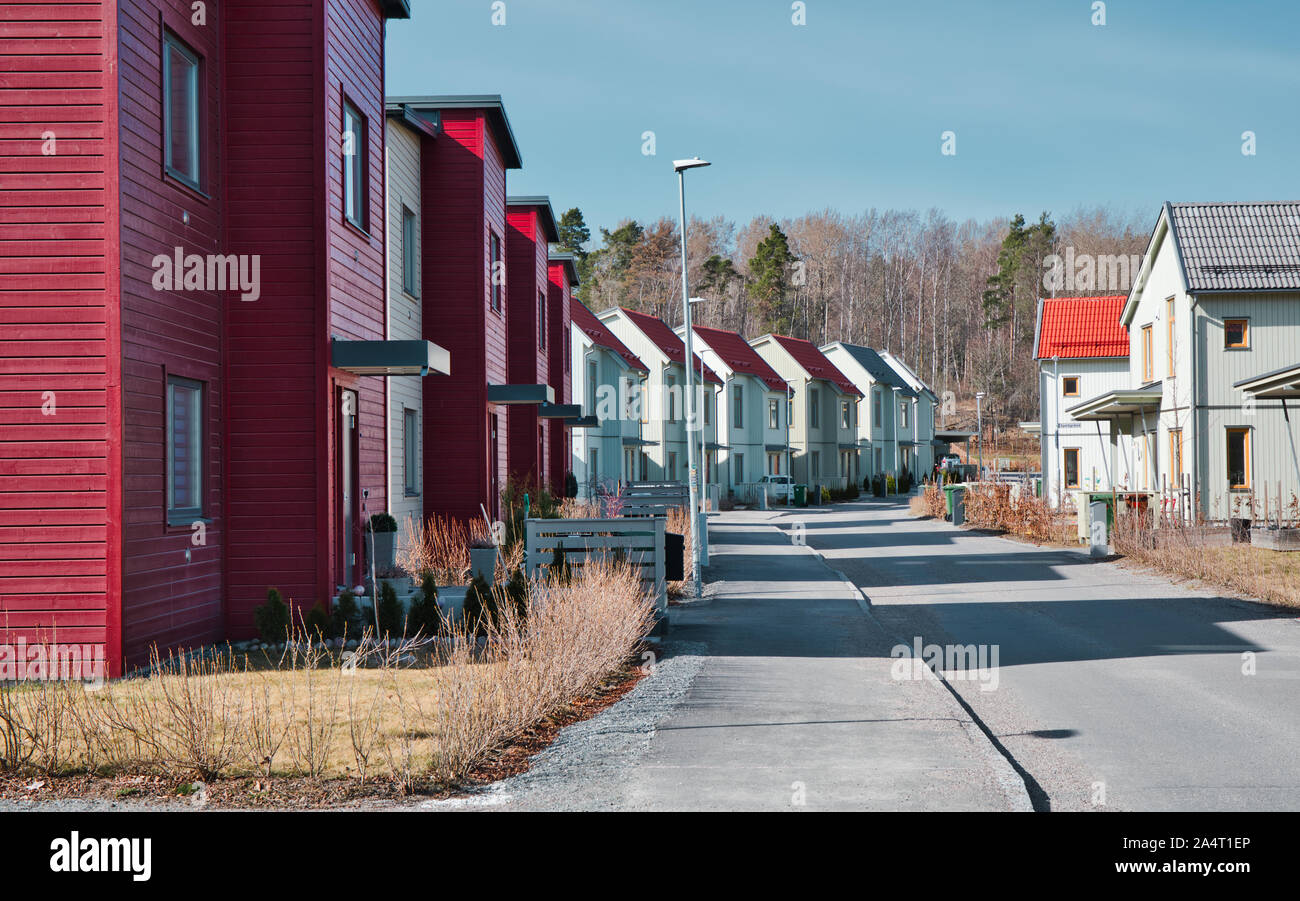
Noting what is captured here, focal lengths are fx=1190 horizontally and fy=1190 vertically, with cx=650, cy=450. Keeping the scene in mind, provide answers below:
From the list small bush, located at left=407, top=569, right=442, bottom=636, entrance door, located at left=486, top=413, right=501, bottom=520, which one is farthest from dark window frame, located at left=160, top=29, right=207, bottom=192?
entrance door, located at left=486, top=413, right=501, bottom=520

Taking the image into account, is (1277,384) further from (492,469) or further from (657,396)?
(657,396)

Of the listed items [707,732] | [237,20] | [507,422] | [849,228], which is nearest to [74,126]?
[237,20]

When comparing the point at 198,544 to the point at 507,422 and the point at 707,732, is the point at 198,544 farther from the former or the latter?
the point at 507,422

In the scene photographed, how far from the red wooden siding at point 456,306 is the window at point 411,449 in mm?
538

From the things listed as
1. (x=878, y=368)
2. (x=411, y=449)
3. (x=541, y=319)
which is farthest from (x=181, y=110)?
(x=878, y=368)

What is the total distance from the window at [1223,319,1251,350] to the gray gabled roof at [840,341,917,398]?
1778 inches

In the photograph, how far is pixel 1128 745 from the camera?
768 centimetres

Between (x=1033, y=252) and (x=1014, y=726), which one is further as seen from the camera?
(x=1033, y=252)

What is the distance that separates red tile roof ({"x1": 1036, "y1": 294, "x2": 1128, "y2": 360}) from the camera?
45.5 meters

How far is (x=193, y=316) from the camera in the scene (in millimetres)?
11289

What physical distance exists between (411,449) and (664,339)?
33.9 m

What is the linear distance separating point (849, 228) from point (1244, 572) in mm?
84702

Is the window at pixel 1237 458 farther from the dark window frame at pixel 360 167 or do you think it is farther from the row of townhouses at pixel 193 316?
the dark window frame at pixel 360 167
